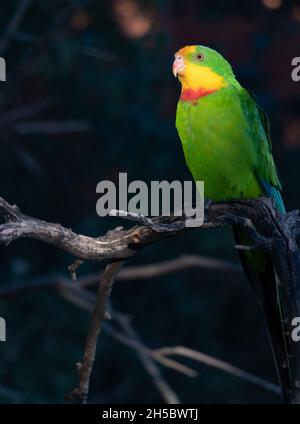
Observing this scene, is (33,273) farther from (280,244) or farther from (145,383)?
(280,244)

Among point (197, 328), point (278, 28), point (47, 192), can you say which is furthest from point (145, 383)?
point (278, 28)

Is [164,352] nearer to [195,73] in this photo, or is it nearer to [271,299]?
[271,299]

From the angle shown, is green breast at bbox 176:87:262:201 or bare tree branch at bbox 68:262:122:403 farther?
green breast at bbox 176:87:262:201

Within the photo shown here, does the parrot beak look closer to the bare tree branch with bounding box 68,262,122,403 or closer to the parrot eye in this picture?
the parrot eye

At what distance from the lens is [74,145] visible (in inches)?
209

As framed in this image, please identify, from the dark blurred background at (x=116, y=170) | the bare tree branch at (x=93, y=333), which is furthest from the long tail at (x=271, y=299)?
the dark blurred background at (x=116, y=170)

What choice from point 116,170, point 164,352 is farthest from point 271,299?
point 116,170

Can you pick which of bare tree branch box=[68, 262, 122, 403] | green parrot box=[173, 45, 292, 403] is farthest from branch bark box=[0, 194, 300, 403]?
green parrot box=[173, 45, 292, 403]

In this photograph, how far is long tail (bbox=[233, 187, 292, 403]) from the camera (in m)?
2.41

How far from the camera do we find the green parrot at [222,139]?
2.67 meters

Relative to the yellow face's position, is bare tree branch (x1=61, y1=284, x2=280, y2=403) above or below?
below

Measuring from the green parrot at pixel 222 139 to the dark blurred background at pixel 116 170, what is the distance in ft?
5.32
